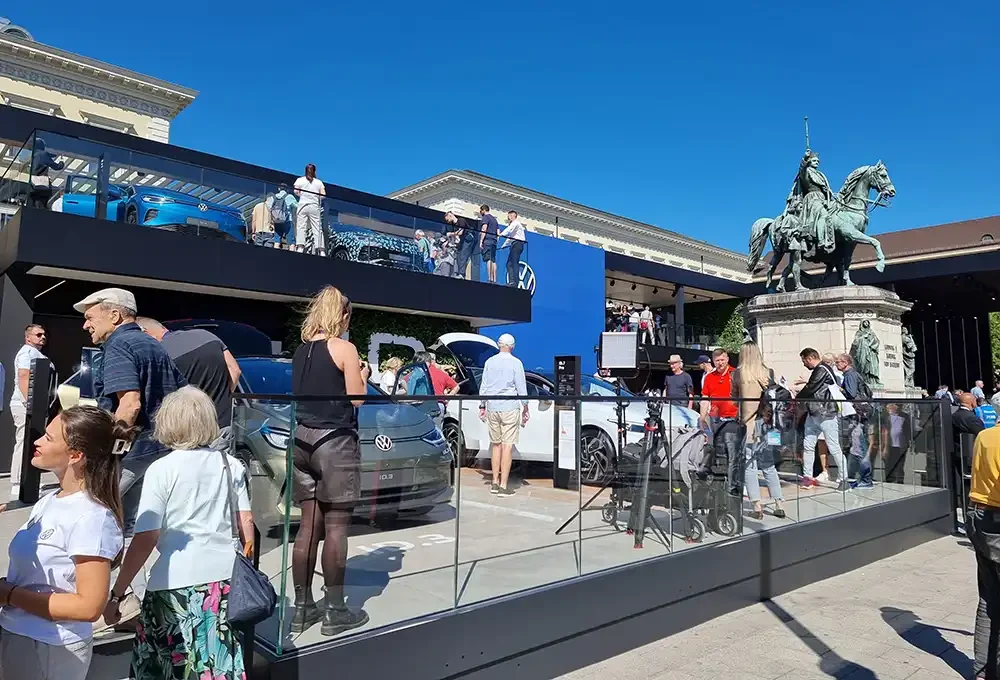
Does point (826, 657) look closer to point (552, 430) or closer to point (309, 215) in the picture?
point (552, 430)

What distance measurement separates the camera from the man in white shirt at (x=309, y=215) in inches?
510

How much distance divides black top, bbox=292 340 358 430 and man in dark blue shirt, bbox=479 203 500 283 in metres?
13.0

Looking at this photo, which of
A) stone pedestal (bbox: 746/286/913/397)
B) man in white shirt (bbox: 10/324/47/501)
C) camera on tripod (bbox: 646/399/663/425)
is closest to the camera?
camera on tripod (bbox: 646/399/663/425)

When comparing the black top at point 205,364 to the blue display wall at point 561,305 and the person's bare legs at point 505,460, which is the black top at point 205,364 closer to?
the person's bare legs at point 505,460

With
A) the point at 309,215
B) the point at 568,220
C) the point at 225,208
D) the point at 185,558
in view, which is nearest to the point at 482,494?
the point at 185,558

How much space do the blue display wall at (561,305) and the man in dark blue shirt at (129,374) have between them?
16634mm

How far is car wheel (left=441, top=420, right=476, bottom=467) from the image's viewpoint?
345cm

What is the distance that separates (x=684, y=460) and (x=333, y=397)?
3087 mm

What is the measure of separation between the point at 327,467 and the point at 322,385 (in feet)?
1.50

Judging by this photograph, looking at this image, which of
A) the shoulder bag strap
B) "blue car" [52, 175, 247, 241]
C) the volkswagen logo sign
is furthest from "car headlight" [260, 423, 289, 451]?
the volkswagen logo sign

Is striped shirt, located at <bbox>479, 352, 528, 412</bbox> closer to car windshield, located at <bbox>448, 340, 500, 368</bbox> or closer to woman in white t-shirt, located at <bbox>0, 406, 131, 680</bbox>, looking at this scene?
woman in white t-shirt, located at <bbox>0, 406, 131, 680</bbox>

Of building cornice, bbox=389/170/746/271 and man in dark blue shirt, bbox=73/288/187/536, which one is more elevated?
building cornice, bbox=389/170/746/271

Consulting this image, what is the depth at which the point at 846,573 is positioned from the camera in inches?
247

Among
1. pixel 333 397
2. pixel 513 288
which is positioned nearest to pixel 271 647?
pixel 333 397
